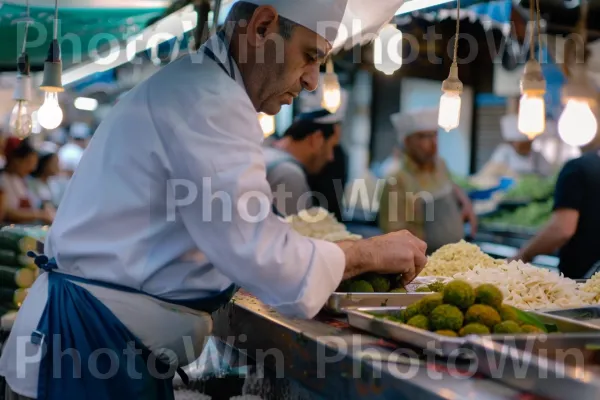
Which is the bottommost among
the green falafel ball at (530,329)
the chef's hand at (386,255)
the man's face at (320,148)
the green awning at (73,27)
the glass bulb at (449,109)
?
the green falafel ball at (530,329)

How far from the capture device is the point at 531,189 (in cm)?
842

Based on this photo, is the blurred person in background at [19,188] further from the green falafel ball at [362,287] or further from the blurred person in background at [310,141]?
the green falafel ball at [362,287]

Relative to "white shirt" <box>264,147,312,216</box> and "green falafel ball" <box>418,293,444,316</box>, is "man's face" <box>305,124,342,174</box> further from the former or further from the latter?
"green falafel ball" <box>418,293,444,316</box>

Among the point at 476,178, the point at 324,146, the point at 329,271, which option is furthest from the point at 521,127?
the point at 476,178

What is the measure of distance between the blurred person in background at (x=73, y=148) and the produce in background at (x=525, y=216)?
9.91 metres

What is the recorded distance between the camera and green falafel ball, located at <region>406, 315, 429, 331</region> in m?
1.90

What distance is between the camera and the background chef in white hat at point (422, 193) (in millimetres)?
6027

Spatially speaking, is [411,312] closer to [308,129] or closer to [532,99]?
[532,99]

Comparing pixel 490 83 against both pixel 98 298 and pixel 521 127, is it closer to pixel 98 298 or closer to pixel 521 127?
pixel 521 127

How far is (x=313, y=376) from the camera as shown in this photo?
199 centimetres

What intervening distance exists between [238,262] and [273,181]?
343cm

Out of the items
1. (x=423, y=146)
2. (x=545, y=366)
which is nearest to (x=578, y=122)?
(x=423, y=146)

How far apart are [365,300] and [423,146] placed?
420 centimetres

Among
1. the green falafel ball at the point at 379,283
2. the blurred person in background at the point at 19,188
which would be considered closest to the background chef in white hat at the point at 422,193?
the green falafel ball at the point at 379,283
